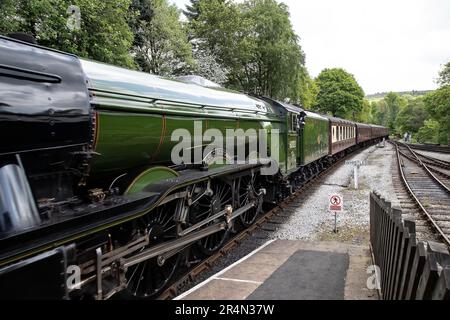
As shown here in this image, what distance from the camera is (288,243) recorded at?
7359 millimetres

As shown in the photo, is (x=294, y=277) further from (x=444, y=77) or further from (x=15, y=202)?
(x=444, y=77)

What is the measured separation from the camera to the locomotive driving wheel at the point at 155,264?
466 centimetres

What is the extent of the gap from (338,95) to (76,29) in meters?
63.2

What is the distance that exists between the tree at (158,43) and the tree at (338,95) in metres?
50.1

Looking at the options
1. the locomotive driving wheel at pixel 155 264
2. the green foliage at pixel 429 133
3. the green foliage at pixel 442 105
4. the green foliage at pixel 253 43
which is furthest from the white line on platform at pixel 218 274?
the green foliage at pixel 429 133

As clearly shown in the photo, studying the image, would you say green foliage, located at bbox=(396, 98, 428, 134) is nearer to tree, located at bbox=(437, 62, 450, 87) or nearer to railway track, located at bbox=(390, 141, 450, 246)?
tree, located at bbox=(437, 62, 450, 87)

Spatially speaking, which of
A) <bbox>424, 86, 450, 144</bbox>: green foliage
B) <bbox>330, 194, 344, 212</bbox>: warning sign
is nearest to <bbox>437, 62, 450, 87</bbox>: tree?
<bbox>424, 86, 450, 144</bbox>: green foliage

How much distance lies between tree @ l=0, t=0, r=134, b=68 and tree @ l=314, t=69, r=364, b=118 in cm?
5855

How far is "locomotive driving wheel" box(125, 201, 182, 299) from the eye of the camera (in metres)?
4.66

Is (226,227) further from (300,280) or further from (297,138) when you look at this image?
(297,138)

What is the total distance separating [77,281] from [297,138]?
10259 mm

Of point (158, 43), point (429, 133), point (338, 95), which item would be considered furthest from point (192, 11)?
point (429, 133)

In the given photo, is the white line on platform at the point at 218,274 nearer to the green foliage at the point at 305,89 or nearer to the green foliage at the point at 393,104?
the green foliage at the point at 305,89

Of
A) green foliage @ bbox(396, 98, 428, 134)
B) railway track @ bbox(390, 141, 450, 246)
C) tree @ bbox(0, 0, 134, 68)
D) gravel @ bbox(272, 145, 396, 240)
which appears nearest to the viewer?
railway track @ bbox(390, 141, 450, 246)
